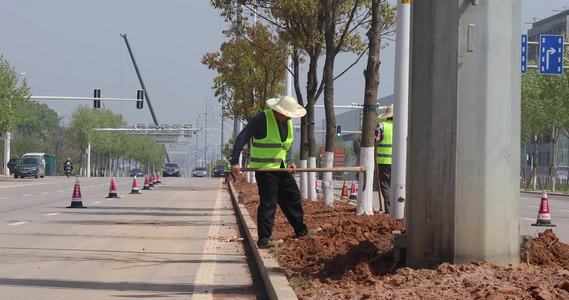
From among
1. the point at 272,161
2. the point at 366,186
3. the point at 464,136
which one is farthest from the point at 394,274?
the point at 366,186

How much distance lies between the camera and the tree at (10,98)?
6131cm

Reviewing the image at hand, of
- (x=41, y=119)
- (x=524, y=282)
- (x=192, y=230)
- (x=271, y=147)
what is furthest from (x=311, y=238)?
(x=41, y=119)

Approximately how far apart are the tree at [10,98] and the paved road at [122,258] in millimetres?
43971

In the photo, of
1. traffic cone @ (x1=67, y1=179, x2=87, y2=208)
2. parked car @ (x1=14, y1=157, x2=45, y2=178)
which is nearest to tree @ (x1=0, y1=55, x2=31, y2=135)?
parked car @ (x1=14, y1=157, x2=45, y2=178)

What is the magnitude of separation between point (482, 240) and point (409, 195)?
709 mm

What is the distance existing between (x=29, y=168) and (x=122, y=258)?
5961 centimetres

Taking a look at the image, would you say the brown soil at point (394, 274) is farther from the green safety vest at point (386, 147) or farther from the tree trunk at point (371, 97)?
the green safety vest at point (386, 147)

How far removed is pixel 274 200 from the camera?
10.6 metres

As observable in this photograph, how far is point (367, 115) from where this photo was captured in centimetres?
1466

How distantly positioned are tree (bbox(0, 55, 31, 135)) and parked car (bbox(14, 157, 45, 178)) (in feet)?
15.1

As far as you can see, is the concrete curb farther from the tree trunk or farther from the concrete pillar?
the tree trunk

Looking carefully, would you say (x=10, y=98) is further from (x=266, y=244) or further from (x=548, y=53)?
(x=266, y=244)

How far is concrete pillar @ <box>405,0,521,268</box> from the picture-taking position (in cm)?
685

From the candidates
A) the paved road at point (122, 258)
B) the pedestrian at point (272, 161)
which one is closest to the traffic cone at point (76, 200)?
the paved road at point (122, 258)
